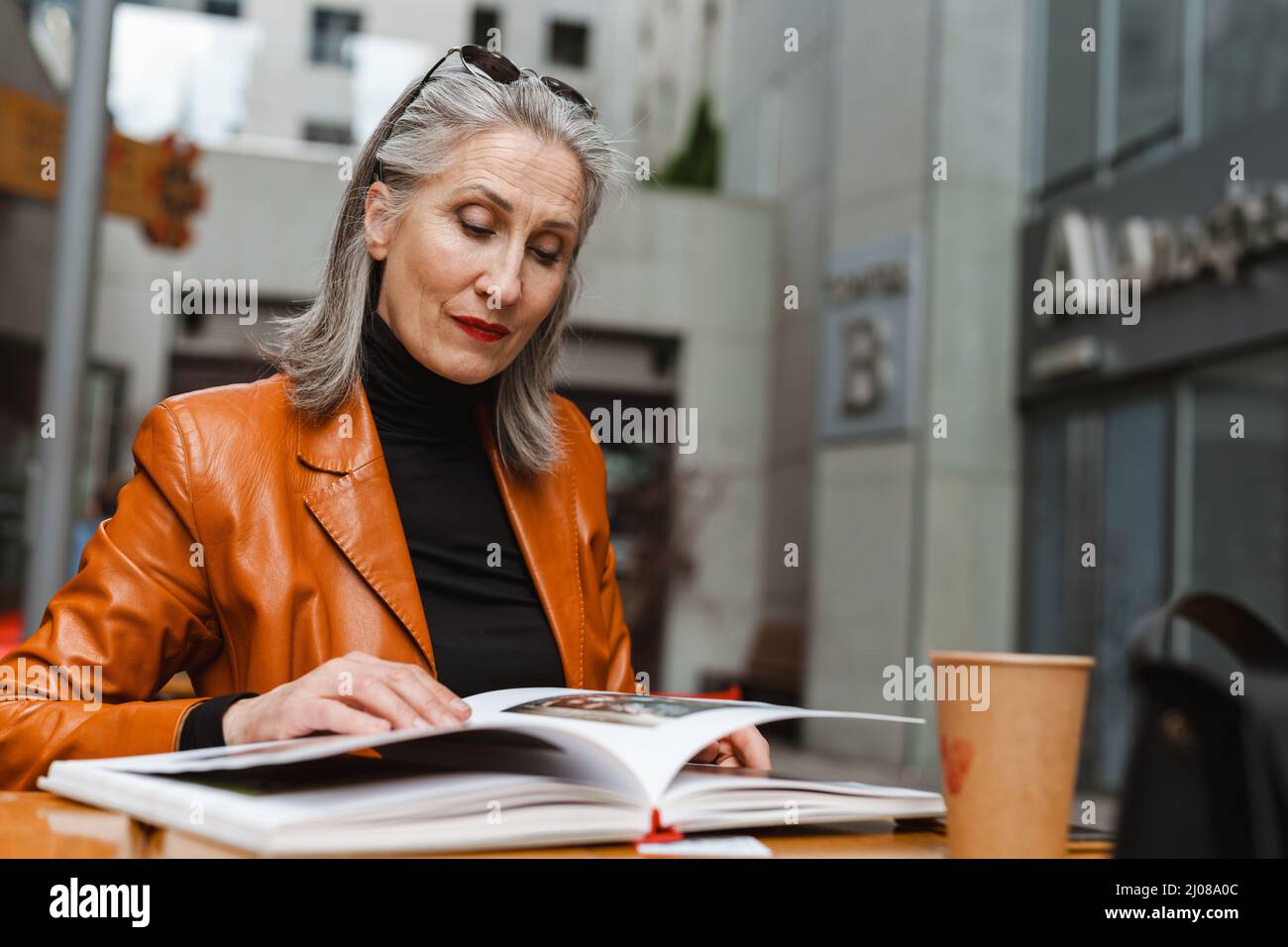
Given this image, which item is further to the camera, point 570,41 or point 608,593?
point 570,41

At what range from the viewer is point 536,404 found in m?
1.89

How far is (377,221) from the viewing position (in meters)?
1.70

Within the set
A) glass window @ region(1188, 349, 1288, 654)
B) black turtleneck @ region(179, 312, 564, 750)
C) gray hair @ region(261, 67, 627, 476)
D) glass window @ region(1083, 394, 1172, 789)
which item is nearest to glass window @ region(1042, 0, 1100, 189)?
glass window @ region(1083, 394, 1172, 789)

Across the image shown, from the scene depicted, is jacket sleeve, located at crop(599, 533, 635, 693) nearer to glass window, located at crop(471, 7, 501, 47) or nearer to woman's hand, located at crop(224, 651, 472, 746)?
woman's hand, located at crop(224, 651, 472, 746)

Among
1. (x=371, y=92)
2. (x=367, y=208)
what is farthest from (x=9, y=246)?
(x=367, y=208)

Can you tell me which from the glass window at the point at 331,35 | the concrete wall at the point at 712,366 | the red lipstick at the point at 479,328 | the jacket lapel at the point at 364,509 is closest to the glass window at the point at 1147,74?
the concrete wall at the point at 712,366

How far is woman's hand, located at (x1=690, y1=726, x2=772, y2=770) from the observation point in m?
1.25

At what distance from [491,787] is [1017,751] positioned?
1.09ft

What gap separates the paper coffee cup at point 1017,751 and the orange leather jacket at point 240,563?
80 cm

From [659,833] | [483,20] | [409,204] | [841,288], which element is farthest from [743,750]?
[483,20]

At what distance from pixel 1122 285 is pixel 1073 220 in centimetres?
67

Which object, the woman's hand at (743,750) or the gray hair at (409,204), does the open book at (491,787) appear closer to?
the woman's hand at (743,750)

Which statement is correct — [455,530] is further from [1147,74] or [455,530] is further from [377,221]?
[1147,74]
